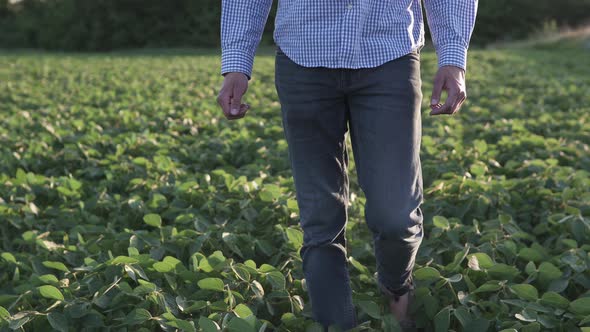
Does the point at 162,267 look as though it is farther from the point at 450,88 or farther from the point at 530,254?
the point at 530,254

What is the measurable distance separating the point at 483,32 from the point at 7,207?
35.7 meters

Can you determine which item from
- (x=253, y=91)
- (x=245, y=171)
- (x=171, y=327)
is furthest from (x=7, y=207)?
(x=253, y=91)

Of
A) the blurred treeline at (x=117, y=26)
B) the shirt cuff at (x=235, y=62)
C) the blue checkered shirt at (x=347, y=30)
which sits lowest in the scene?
the blurred treeline at (x=117, y=26)

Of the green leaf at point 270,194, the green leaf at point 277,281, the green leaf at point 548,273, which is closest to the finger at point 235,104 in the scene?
the green leaf at point 277,281

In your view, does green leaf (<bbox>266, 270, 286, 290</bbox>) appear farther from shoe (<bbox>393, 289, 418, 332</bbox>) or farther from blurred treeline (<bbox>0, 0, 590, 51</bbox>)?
blurred treeline (<bbox>0, 0, 590, 51</bbox>)

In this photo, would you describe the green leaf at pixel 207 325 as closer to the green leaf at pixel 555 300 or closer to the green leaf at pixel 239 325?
the green leaf at pixel 239 325

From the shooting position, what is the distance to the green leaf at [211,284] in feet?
8.63

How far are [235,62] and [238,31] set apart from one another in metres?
0.11

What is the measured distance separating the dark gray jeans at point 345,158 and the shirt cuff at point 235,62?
11 centimetres

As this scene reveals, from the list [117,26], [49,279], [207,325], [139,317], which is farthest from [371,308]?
[117,26]

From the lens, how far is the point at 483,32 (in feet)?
121

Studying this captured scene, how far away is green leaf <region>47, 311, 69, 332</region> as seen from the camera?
247cm

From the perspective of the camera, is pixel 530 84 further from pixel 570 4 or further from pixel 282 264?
pixel 570 4

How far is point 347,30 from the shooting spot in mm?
2160
